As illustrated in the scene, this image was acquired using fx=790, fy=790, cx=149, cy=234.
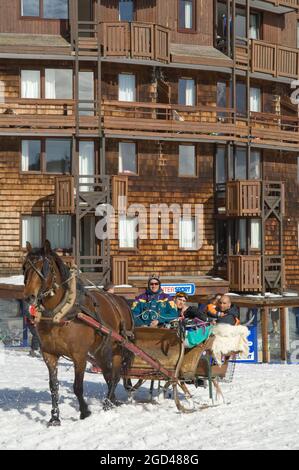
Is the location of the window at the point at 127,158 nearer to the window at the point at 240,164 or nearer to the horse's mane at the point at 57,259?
the window at the point at 240,164

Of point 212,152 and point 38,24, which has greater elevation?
point 38,24

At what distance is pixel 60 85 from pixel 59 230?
228 inches

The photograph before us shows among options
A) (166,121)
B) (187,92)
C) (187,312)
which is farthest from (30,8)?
(187,312)

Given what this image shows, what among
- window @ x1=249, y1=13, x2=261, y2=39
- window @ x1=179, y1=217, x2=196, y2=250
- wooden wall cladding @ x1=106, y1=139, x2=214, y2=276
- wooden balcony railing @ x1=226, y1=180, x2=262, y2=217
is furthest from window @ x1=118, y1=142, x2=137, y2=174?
window @ x1=249, y1=13, x2=261, y2=39

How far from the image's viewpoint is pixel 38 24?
105 feet

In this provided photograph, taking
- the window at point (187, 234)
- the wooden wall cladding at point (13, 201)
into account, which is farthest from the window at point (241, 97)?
the wooden wall cladding at point (13, 201)

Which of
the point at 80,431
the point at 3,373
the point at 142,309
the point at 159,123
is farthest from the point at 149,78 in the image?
the point at 80,431

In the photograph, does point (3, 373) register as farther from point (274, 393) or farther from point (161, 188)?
point (161, 188)

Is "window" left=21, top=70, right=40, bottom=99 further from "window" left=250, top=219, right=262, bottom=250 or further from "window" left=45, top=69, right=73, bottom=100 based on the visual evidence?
"window" left=250, top=219, right=262, bottom=250

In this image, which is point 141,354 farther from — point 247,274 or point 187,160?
point 187,160

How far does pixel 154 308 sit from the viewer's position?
13.3m

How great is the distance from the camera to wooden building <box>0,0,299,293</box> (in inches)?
1190

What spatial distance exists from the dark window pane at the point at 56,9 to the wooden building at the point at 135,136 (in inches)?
1.6
